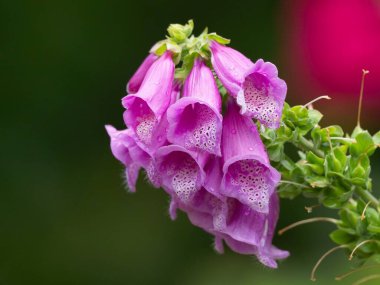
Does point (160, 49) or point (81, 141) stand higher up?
point (160, 49)

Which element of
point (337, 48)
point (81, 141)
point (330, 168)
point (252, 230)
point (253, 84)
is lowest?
A: point (81, 141)

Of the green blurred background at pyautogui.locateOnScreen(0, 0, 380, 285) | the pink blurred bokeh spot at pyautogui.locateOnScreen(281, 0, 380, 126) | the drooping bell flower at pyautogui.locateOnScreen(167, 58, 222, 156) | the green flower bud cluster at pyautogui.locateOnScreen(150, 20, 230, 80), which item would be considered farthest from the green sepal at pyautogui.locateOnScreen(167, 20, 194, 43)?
the green blurred background at pyautogui.locateOnScreen(0, 0, 380, 285)

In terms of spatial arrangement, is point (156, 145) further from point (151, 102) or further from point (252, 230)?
Result: point (252, 230)

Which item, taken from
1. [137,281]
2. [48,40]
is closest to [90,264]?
[137,281]

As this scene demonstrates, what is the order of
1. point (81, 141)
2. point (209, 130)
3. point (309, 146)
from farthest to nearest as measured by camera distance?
point (81, 141) → point (309, 146) → point (209, 130)

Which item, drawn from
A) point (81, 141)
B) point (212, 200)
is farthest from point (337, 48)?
point (212, 200)

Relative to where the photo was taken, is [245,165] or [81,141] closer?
[245,165]

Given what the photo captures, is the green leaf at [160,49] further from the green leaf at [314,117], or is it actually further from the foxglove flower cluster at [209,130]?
the green leaf at [314,117]
